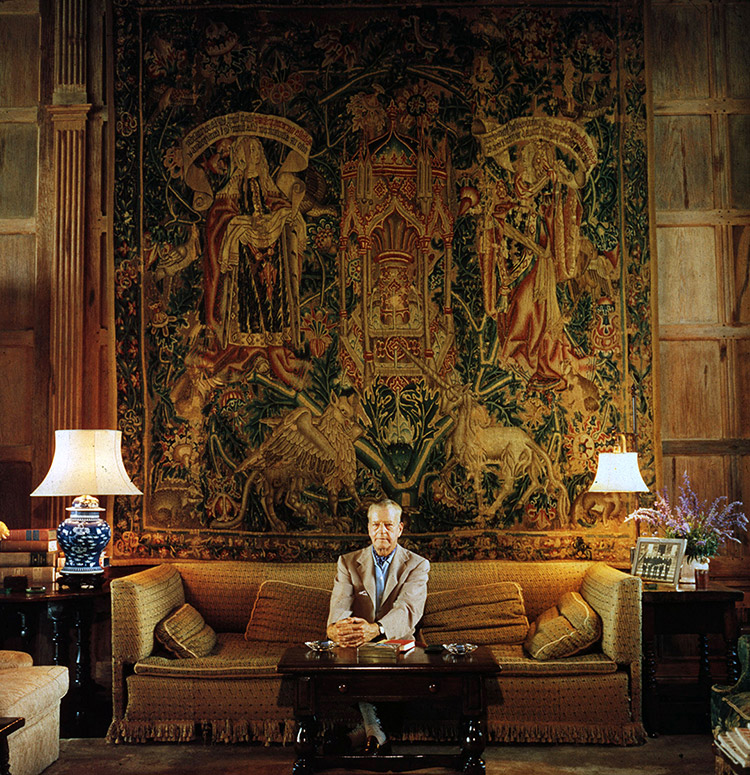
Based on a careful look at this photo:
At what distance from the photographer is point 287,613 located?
190 inches

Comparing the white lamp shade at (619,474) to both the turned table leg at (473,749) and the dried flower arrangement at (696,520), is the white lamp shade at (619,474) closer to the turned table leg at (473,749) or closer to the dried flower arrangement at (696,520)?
the dried flower arrangement at (696,520)

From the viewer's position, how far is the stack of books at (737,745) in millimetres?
2799

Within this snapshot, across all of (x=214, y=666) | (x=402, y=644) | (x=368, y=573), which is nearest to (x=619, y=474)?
(x=368, y=573)

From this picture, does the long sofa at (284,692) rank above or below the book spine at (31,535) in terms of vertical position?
below

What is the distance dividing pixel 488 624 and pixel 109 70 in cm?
408

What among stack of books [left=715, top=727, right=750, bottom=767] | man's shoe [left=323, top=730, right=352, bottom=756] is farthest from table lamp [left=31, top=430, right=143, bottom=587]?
stack of books [left=715, top=727, right=750, bottom=767]

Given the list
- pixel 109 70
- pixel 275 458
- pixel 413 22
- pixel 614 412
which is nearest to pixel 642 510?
pixel 614 412

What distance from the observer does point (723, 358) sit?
541 cm

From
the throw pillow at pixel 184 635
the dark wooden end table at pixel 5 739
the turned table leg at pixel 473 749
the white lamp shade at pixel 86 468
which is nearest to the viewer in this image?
the dark wooden end table at pixel 5 739

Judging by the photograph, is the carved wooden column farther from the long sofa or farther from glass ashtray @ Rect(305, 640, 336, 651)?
glass ashtray @ Rect(305, 640, 336, 651)

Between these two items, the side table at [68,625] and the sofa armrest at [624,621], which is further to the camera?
the side table at [68,625]

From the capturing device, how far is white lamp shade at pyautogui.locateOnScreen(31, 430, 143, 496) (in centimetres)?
467

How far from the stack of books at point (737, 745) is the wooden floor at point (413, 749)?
102 cm

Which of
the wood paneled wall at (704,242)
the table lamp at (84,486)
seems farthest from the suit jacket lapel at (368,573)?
the wood paneled wall at (704,242)
